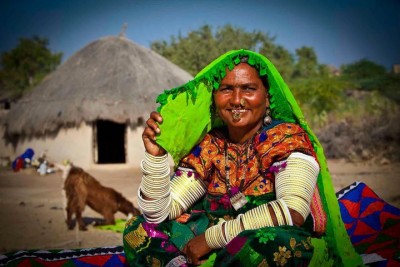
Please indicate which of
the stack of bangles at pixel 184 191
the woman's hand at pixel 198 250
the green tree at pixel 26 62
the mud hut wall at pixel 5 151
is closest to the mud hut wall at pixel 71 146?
the mud hut wall at pixel 5 151

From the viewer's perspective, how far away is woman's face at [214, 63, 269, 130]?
2.34m

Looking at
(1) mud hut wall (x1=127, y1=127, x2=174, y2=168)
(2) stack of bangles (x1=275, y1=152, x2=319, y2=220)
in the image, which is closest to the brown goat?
(2) stack of bangles (x1=275, y1=152, x2=319, y2=220)

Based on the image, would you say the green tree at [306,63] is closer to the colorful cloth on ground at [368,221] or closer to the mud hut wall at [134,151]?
the mud hut wall at [134,151]

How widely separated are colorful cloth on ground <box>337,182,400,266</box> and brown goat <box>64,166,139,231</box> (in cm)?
318

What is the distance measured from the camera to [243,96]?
2.34m

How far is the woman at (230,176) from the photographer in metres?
2.05

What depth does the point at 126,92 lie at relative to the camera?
1362cm

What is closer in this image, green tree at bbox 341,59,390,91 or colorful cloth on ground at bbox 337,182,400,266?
colorful cloth on ground at bbox 337,182,400,266

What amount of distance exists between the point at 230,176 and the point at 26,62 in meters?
35.7

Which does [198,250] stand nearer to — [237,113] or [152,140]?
[152,140]

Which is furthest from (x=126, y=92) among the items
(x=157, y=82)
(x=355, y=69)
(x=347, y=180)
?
(x=355, y=69)

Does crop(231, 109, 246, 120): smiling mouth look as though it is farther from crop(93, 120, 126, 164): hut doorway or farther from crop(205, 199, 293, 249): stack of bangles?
crop(93, 120, 126, 164): hut doorway

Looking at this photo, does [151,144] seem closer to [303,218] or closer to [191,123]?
[191,123]

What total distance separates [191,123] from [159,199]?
479 millimetres
